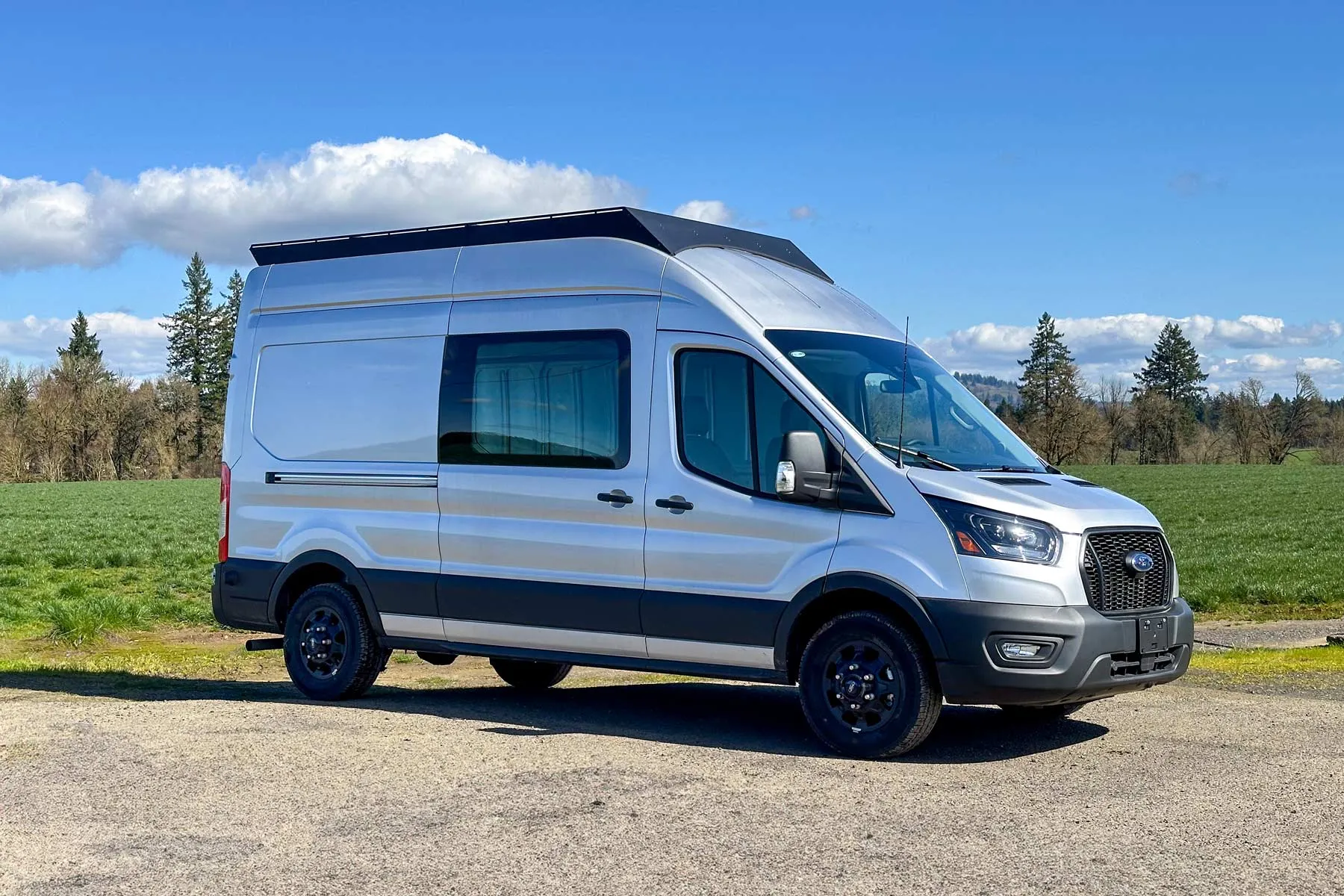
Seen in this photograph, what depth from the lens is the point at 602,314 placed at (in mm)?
9398

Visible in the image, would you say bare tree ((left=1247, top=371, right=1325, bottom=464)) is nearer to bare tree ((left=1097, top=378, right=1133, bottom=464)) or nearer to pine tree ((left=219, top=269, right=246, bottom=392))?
bare tree ((left=1097, top=378, right=1133, bottom=464))

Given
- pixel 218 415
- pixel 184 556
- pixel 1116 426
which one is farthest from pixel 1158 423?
pixel 184 556

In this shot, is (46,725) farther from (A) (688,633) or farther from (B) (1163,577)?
(B) (1163,577)

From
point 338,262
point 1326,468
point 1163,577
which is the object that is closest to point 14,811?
point 338,262

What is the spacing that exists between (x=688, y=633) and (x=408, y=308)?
3.28m

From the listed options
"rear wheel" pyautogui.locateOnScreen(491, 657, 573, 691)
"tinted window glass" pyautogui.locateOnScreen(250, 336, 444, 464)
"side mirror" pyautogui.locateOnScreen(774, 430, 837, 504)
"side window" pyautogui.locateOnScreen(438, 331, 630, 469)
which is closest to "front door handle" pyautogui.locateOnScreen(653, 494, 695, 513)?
"side window" pyautogui.locateOnScreen(438, 331, 630, 469)

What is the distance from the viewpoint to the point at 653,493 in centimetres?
897

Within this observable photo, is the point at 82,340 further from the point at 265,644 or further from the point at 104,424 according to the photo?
the point at 265,644

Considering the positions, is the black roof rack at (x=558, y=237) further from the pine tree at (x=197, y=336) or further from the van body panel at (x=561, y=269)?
the pine tree at (x=197, y=336)

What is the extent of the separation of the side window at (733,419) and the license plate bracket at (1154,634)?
2.07 meters

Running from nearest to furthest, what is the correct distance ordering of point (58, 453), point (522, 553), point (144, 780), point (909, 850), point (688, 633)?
point (909, 850) < point (144, 780) < point (688, 633) < point (522, 553) < point (58, 453)

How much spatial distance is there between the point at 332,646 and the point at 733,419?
3.81 meters

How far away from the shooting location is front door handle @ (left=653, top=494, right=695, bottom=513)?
8.81 metres

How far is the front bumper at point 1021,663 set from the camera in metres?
7.84
